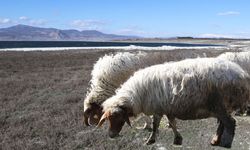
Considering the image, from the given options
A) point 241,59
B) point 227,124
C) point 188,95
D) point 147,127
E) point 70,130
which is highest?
point 241,59

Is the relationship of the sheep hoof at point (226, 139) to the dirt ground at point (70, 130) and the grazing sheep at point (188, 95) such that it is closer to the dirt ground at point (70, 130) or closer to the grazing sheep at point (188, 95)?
the grazing sheep at point (188, 95)

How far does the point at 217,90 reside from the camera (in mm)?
7148

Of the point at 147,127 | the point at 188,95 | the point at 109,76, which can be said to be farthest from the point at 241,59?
the point at 188,95

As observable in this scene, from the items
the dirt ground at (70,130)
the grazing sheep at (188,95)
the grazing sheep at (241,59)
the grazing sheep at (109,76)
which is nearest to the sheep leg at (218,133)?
the grazing sheep at (188,95)

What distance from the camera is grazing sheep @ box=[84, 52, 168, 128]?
407 inches

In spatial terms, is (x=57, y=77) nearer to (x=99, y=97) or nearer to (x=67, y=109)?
(x=67, y=109)

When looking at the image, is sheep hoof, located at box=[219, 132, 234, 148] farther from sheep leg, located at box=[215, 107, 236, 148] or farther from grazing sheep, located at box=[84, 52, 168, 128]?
grazing sheep, located at box=[84, 52, 168, 128]

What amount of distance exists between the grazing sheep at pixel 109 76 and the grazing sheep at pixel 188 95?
2.65 metres

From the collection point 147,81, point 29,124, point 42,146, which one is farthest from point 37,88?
point 147,81

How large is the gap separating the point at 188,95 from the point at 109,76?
4004 millimetres

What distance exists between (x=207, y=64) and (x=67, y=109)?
9741 mm

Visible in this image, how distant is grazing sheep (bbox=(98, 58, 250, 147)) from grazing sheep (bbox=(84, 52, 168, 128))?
8.70 ft

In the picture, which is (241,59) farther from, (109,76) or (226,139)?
(226,139)

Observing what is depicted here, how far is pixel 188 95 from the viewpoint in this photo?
726cm
